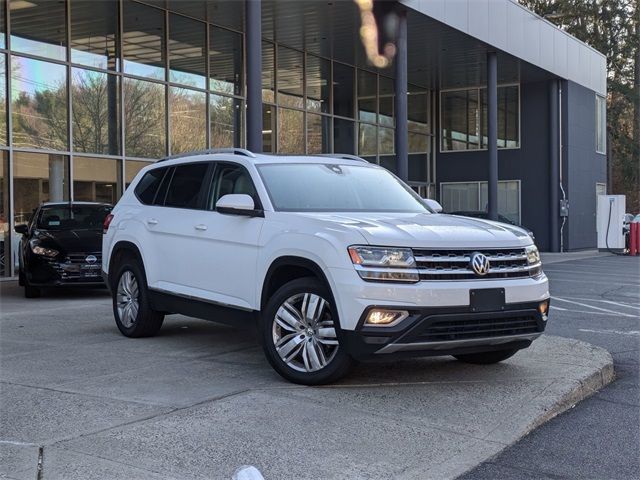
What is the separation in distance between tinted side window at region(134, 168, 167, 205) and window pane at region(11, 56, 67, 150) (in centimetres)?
975

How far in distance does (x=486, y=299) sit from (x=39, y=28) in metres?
15.3

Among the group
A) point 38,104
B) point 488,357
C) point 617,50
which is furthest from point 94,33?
point 617,50

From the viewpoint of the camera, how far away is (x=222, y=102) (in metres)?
22.2

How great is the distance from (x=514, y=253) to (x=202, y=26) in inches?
680

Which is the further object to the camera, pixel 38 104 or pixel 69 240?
pixel 38 104

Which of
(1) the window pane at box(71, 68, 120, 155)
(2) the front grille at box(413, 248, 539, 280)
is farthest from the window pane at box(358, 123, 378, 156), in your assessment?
(2) the front grille at box(413, 248, 539, 280)

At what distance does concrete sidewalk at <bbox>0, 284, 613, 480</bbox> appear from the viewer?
13.6ft

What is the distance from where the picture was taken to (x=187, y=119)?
823 inches

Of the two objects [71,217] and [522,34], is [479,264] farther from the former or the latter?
[522,34]

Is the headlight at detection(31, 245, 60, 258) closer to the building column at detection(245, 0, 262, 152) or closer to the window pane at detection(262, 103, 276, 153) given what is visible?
the building column at detection(245, 0, 262, 152)

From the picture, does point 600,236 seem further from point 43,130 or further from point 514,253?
point 514,253

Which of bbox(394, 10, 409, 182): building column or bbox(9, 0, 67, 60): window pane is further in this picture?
bbox(394, 10, 409, 182): building column

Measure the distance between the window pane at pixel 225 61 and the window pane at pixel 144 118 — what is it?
2171 millimetres

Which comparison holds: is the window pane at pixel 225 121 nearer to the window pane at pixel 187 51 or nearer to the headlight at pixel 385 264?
the window pane at pixel 187 51
